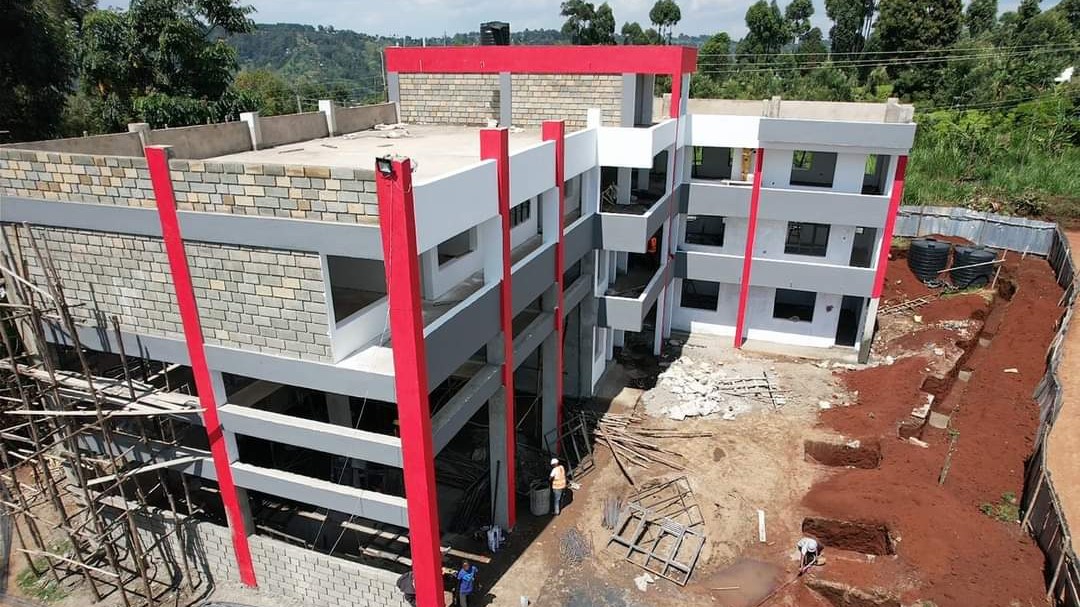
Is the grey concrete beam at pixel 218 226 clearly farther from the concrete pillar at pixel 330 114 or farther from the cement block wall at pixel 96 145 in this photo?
the concrete pillar at pixel 330 114

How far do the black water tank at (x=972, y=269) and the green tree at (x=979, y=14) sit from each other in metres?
64.8

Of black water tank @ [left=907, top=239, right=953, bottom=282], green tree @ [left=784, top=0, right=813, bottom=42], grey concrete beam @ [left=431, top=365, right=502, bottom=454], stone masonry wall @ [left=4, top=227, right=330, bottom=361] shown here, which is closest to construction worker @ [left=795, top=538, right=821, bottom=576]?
grey concrete beam @ [left=431, top=365, right=502, bottom=454]

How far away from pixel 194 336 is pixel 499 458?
24.4 feet

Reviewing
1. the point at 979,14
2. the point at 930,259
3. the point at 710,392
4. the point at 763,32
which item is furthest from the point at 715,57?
the point at 710,392

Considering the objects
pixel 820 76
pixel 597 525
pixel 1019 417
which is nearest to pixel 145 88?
pixel 597 525

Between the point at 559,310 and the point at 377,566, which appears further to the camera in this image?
the point at 559,310

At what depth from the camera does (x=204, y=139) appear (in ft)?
52.6

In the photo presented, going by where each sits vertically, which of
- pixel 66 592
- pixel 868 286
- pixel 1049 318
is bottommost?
pixel 66 592

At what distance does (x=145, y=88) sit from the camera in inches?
1150

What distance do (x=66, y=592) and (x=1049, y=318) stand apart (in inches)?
1346

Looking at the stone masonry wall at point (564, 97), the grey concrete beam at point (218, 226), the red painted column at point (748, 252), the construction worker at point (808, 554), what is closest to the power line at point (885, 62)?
the red painted column at point (748, 252)

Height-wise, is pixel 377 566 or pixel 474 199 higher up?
pixel 474 199

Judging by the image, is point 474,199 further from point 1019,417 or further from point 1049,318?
point 1049,318

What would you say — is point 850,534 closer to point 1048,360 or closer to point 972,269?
point 1048,360
